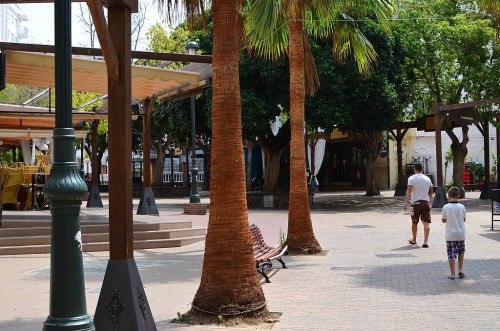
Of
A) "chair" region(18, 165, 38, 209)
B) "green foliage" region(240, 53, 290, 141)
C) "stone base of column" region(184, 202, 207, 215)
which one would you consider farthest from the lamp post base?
"green foliage" region(240, 53, 290, 141)

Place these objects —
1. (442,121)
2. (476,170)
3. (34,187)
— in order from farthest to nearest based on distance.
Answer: (476,170) < (442,121) < (34,187)

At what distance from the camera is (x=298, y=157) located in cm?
1371

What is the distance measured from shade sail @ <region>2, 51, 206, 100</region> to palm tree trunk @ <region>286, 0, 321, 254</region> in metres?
2.53

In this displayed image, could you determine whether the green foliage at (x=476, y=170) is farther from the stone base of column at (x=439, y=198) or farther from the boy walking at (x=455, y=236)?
the boy walking at (x=455, y=236)

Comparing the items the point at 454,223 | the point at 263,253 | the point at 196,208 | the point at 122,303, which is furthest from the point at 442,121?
the point at 122,303

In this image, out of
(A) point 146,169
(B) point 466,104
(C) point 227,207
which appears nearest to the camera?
(C) point 227,207

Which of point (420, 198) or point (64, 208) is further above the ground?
point (64, 208)

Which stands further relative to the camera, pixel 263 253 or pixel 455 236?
pixel 263 253

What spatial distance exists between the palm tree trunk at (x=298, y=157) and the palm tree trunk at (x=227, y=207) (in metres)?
5.45

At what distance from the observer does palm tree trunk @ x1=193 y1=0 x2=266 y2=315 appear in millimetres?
7805

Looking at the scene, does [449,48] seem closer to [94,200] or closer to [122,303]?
[94,200]

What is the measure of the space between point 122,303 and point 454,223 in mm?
5998

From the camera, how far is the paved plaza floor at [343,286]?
25.3 ft

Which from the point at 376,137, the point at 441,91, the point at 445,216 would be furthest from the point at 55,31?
the point at 376,137
